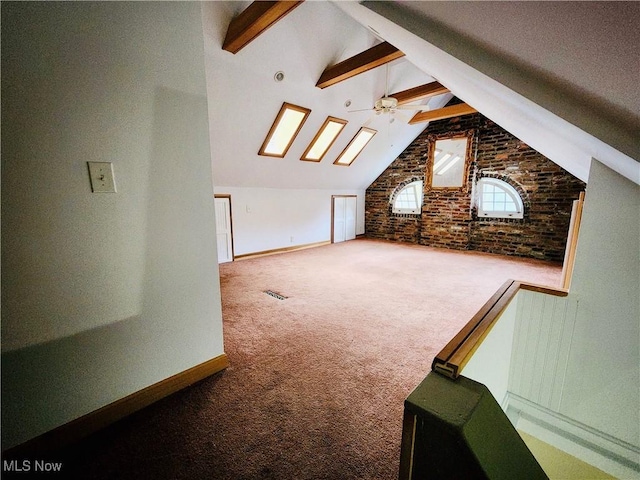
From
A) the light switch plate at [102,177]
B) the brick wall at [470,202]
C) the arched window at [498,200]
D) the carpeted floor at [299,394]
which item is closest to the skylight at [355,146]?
the brick wall at [470,202]

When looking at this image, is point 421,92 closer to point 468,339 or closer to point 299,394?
point 468,339

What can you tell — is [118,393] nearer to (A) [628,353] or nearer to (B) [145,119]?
(B) [145,119]

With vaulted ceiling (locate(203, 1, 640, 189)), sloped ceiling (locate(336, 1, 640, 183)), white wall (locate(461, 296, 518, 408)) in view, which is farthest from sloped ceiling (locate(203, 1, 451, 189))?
white wall (locate(461, 296, 518, 408))

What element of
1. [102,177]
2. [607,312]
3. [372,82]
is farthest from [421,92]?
[102,177]

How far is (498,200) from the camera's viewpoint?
586 cm

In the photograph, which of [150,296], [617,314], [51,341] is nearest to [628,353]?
[617,314]

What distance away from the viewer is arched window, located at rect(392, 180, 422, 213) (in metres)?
6.96

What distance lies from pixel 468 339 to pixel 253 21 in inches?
119

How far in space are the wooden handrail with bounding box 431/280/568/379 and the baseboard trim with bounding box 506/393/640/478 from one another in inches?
58.7

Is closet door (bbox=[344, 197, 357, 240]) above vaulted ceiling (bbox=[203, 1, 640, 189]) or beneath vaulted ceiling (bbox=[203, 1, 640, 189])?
beneath

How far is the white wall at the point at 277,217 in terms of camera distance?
211 inches

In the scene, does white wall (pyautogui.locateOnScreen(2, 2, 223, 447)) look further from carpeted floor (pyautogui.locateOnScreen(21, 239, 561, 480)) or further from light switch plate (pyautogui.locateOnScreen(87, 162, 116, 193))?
carpeted floor (pyautogui.locateOnScreen(21, 239, 561, 480))

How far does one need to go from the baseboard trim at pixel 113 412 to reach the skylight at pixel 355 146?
5006 mm

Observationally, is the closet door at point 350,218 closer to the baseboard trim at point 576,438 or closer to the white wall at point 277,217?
the white wall at point 277,217
